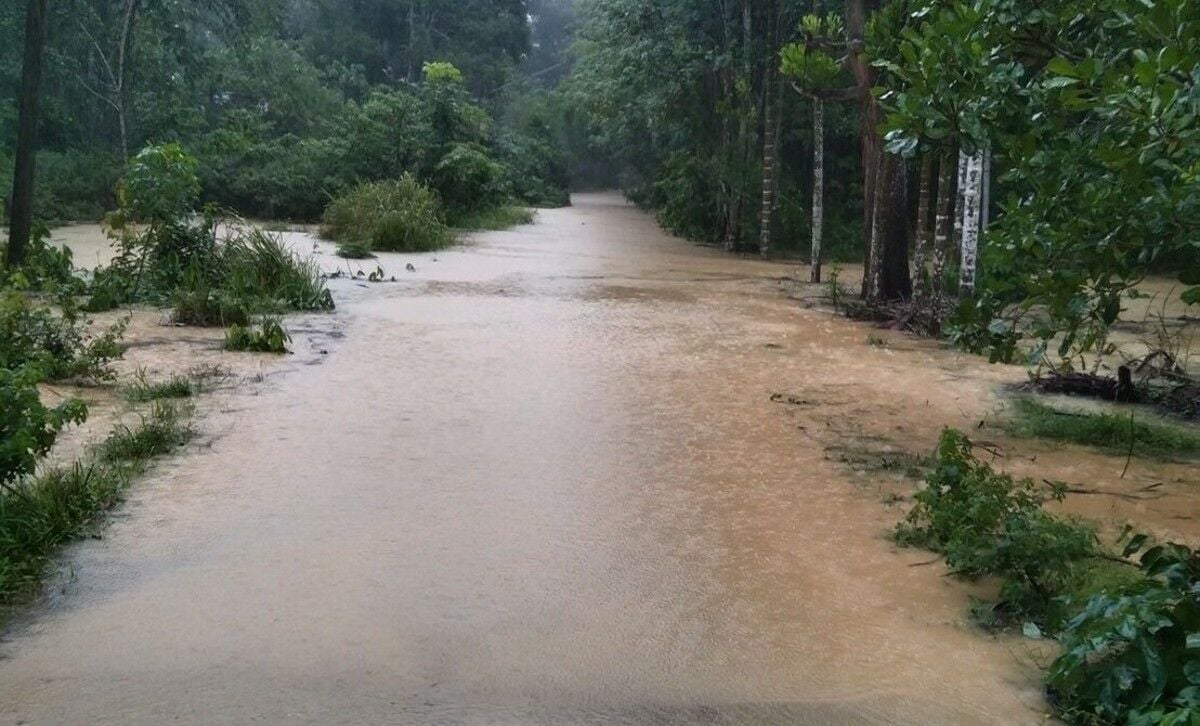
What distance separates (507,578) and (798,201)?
21.1 metres

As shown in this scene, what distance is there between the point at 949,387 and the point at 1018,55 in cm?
495

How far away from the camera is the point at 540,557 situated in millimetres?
5211

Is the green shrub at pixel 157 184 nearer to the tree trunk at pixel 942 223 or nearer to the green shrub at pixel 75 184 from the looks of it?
the tree trunk at pixel 942 223

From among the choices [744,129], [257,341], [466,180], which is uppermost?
[744,129]

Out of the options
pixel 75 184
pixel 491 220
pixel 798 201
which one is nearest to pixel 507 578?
pixel 798 201

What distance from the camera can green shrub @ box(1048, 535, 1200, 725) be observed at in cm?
329

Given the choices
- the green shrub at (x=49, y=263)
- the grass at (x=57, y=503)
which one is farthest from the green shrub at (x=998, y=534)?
the green shrub at (x=49, y=263)

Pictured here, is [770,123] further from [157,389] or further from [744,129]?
[157,389]

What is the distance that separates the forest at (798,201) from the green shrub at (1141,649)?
1 centimetres

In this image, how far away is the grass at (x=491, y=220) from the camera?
27.9 metres

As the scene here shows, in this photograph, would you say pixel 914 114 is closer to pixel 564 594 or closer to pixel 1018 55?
pixel 1018 55

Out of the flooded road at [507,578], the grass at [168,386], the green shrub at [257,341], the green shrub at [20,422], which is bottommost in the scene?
the flooded road at [507,578]

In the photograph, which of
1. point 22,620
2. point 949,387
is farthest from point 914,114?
point 949,387

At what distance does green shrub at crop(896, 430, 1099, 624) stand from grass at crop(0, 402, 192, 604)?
13.3ft
